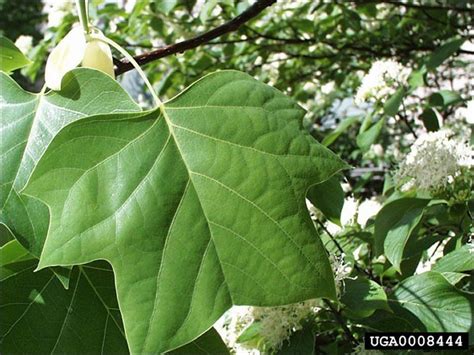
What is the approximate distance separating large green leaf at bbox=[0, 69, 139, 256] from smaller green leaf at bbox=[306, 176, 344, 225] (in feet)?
1.00

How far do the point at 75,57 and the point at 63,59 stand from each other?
0.01 m

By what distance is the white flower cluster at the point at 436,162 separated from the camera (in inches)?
35.4

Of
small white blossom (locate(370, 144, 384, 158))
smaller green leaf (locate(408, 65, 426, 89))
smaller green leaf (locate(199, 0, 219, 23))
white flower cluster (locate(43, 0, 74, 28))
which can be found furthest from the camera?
small white blossom (locate(370, 144, 384, 158))

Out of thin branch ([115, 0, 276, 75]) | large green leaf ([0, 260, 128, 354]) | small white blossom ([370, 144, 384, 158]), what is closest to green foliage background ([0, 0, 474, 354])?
large green leaf ([0, 260, 128, 354])

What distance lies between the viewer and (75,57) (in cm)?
50

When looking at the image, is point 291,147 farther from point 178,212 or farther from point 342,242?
point 342,242

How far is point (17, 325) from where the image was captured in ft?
1.83

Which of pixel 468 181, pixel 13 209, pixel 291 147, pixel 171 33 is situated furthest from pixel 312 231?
pixel 171 33

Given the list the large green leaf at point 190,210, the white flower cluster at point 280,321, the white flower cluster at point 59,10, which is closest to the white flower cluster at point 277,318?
the white flower cluster at point 280,321

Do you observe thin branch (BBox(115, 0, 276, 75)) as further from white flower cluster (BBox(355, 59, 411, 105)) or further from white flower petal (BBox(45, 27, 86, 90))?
white flower cluster (BBox(355, 59, 411, 105))

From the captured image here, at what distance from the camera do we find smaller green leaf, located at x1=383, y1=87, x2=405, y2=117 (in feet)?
3.95

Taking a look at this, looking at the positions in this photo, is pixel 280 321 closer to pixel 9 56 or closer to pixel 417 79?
pixel 9 56

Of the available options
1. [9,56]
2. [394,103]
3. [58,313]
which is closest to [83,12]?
[9,56]

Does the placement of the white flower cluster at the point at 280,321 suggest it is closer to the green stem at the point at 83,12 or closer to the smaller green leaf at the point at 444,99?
the green stem at the point at 83,12
